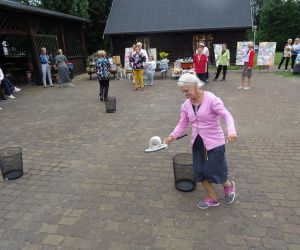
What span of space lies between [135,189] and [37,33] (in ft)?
47.3

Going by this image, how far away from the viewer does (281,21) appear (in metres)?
41.2

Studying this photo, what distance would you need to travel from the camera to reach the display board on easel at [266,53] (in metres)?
16.1

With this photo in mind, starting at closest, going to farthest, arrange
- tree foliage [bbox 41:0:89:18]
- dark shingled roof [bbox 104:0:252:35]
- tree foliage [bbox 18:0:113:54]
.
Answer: dark shingled roof [bbox 104:0:252:35] < tree foliage [bbox 41:0:89:18] < tree foliage [bbox 18:0:113:54]

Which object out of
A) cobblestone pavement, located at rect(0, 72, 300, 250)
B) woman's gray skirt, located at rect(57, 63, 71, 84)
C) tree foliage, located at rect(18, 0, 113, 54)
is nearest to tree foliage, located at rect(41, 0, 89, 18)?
tree foliage, located at rect(18, 0, 113, 54)

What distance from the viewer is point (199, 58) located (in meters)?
11.5

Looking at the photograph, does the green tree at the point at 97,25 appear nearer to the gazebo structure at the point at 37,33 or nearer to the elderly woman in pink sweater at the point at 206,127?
the gazebo structure at the point at 37,33

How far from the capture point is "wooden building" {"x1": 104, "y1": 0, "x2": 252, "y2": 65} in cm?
1984

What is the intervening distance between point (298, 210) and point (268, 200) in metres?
0.35

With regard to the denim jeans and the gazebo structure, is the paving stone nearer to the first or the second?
the denim jeans

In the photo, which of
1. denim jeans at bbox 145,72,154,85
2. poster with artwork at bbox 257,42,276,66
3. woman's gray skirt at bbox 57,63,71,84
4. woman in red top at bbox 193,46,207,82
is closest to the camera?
woman in red top at bbox 193,46,207,82

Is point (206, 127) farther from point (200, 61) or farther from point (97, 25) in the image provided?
point (97, 25)

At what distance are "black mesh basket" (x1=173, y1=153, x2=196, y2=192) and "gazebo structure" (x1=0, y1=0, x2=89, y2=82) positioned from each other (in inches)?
425

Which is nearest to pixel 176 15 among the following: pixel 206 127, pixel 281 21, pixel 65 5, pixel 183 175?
pixel 65 5

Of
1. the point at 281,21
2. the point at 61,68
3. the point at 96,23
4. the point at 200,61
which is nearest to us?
the point at 200,61
